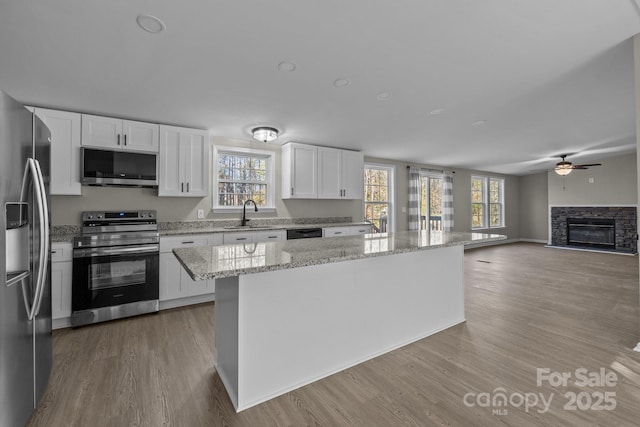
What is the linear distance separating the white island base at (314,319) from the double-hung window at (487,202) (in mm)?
6676

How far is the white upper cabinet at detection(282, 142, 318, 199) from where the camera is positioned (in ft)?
14.7

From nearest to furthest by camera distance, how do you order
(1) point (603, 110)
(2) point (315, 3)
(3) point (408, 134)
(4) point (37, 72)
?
(2) point (315, 3) < (4) point (37, 72) < (1) point (603, 110) < (3) point (408, 134)

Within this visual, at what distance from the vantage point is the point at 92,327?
2.87 metres

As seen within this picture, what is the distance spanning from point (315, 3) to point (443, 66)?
1.29 m

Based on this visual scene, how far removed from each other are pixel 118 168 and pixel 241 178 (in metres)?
1.63

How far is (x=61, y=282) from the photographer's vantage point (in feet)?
9.21

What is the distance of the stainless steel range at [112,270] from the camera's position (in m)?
2.85

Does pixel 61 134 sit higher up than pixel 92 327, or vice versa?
pixel 61 134

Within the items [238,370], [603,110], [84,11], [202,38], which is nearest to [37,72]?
[84,11]

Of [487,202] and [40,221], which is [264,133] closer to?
[40,221]

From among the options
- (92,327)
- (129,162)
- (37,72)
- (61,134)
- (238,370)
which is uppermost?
(37,72)

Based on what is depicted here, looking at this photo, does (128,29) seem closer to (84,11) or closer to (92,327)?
(84,11)

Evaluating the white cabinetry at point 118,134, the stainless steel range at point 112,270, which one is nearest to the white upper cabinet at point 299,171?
the white cabinetry at point 118,134

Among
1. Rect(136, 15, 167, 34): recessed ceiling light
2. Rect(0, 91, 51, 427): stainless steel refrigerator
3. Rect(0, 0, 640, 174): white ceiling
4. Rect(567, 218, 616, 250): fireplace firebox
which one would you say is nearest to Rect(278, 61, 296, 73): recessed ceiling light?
Rect(0, 0, 640, 174): white ceiling
